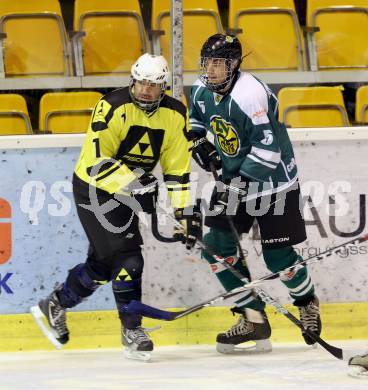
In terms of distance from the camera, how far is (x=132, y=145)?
Answer: 4.38m

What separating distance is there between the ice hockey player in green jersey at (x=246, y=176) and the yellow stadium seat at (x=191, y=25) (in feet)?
0.95

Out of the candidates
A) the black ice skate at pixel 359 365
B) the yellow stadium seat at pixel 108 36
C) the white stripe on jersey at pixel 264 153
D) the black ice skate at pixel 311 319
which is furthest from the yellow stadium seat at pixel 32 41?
the black ice skate at pixel 359 365

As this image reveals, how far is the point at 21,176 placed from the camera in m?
4.64

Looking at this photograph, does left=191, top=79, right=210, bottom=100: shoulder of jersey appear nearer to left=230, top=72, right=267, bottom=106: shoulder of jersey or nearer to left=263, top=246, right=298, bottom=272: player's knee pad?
left=230, top=72, right=267, bottom=106: shoulder of jersey

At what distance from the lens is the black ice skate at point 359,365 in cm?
393

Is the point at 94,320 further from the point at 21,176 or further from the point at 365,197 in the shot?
the point at 365,197

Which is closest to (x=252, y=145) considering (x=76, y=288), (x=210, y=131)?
(x=210, y=131)

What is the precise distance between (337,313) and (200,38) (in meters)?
1.37

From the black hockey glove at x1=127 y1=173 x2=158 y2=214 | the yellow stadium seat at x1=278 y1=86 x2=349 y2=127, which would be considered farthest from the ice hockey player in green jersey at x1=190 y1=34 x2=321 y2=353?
the yellow stadium seat at x1=278 y1=86 x2=349 y2=127

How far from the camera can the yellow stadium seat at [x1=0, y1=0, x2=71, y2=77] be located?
4.90m

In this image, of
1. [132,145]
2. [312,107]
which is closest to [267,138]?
[132,145]

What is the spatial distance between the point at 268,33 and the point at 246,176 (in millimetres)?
1024

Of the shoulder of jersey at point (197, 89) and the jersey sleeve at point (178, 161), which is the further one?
the shoulder of jersey at point (197, 89)

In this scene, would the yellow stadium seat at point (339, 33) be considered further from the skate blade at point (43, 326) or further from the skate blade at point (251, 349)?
the skate blade at point (43, 326)
